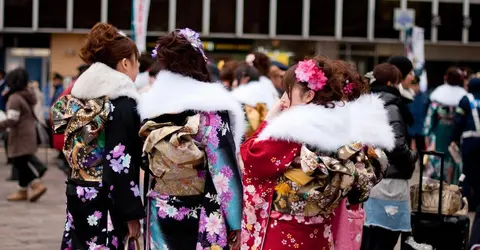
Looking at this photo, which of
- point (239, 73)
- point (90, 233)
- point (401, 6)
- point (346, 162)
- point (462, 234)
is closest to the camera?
point (346, 162)

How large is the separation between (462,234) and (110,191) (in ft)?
10.7

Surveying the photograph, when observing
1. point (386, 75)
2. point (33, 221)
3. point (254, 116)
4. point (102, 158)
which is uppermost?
point (386, 75)

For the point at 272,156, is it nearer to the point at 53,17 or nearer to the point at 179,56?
the point at 179,56

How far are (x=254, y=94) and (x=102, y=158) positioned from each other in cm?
454

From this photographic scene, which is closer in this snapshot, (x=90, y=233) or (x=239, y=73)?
(x=90, y=233)

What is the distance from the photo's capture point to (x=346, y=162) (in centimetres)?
484

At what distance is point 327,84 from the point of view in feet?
16.1

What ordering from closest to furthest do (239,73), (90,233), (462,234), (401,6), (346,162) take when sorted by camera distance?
(346,162) < (90,233) < (462,234) < (239,73) < (401,6)

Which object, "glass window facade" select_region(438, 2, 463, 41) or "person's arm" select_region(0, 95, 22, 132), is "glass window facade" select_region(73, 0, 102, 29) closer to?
"glass window facade" select_region(438, 2, 463, 41)

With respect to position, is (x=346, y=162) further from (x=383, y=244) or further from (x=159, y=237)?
(x=383, y=244)

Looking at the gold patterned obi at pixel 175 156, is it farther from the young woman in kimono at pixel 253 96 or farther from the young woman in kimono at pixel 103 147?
the young woman in kimono at pixel 253 96

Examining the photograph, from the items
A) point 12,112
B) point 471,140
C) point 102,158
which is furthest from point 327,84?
point 12,112

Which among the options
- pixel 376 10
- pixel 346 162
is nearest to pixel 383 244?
pixel 346 162

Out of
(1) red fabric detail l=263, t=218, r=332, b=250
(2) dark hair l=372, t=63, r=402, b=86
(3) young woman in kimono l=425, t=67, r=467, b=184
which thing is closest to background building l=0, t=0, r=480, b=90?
(3) young woman in kimono l=425, t=67, r=467, b=184
